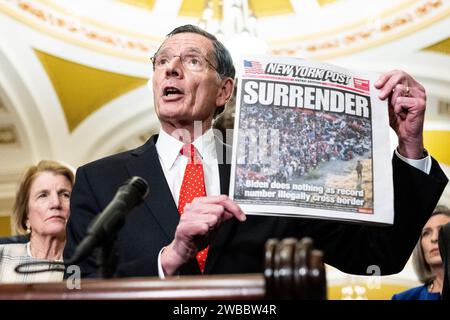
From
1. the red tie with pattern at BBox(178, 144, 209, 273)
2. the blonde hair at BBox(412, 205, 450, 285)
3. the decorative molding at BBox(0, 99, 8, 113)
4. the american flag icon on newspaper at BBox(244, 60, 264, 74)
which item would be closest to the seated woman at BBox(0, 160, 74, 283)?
the red tie with pattern at BBox(178, 144, 209, 273)

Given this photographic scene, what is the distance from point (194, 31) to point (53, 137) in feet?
21.0

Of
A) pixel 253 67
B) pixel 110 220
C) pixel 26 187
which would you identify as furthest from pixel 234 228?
pixel 26 187

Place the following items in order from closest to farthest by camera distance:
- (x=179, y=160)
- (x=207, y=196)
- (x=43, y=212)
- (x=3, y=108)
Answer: (x=207, y=196), (x=179, y=160), (x=43, y=212), (x=3, y=108)

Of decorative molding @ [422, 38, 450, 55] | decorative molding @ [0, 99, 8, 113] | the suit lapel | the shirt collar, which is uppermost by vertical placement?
decorative molding @ [422, 38, 450, 55]

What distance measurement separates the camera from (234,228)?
73.0 inches

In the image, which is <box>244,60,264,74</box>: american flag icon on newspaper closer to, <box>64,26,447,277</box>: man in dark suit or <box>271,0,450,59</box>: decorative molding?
<box>64,26,447,277</box>: man in dark suit

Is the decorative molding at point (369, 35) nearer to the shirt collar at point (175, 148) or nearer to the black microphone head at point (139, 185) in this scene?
the shirt collar at point (175, 148)

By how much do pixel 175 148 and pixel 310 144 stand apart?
1.29ft

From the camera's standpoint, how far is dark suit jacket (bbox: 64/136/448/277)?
1767mm

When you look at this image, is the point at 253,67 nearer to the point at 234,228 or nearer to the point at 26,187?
the point at 234,228

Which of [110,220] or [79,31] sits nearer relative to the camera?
[110,220]

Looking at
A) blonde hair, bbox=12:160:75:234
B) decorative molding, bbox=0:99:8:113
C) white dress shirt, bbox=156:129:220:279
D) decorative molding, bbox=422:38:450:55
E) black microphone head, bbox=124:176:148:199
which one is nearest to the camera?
black microphone head, bbox=124:176:148:199

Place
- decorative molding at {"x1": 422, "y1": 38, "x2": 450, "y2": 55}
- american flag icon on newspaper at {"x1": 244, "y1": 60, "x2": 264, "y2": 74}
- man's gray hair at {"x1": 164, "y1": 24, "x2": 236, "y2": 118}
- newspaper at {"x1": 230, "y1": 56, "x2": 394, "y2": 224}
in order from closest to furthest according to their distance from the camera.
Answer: newspaper at {"x1": 230, "y1": 56, "x2": 394, "y2": 224}, american flag icon on newspaper at {"x1": 244, "y1": 60, "x2": 264, "y2": 74}, man's gray hair at {"x1": 164, "y1": 24, "x2": 236, "y2": 118}, decorative molding at {"x1": 422, "y1": 38, "x2": 450, "y2": 55}
